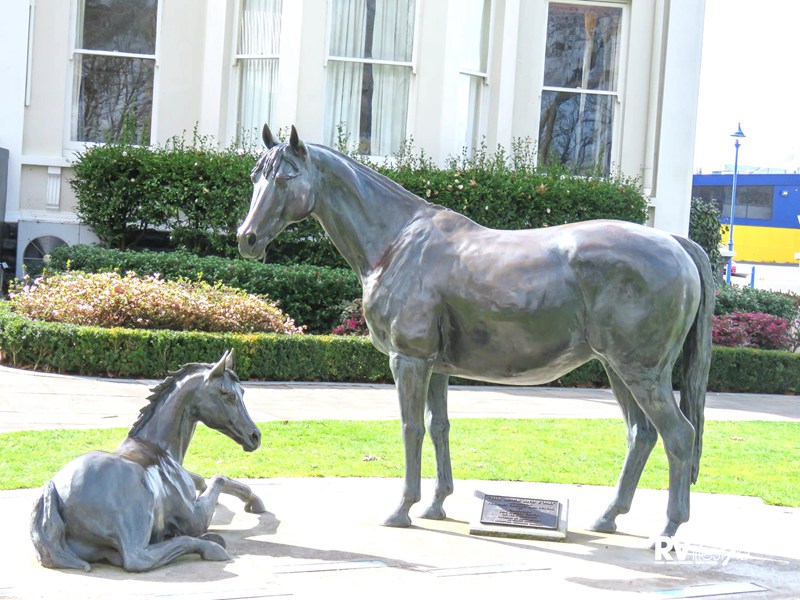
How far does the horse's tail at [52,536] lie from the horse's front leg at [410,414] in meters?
2.02

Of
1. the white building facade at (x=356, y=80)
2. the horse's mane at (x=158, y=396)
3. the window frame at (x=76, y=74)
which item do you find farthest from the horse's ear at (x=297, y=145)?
the window frame at (x=76, y=74)

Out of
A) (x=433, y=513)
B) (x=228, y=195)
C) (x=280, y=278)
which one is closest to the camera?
(x=433, y=513)

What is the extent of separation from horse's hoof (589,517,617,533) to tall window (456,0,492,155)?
1244 centimetres

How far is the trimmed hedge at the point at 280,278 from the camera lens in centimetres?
1541

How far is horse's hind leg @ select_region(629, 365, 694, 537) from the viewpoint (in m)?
6.09

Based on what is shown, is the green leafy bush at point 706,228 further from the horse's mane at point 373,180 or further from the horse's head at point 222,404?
the horse's head at point 222,404

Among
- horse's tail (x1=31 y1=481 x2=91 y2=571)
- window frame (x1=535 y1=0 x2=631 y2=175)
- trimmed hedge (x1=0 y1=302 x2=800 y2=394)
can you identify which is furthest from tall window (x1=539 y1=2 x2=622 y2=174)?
horse's tail (x1=31 y1=481 x2=91 y2=571)

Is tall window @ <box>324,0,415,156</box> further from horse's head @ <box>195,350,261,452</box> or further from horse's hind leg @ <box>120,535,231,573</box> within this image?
horse's hind leg @ <box>120,535,231,573</box>

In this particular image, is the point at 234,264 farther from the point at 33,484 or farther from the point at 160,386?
the point at 160,386

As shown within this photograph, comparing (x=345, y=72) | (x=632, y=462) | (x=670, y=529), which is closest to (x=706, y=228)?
(x=345, y=72)

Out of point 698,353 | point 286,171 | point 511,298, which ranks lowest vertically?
point 698,353

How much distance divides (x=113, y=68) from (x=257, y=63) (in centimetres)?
269

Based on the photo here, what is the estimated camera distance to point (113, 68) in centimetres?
1897
